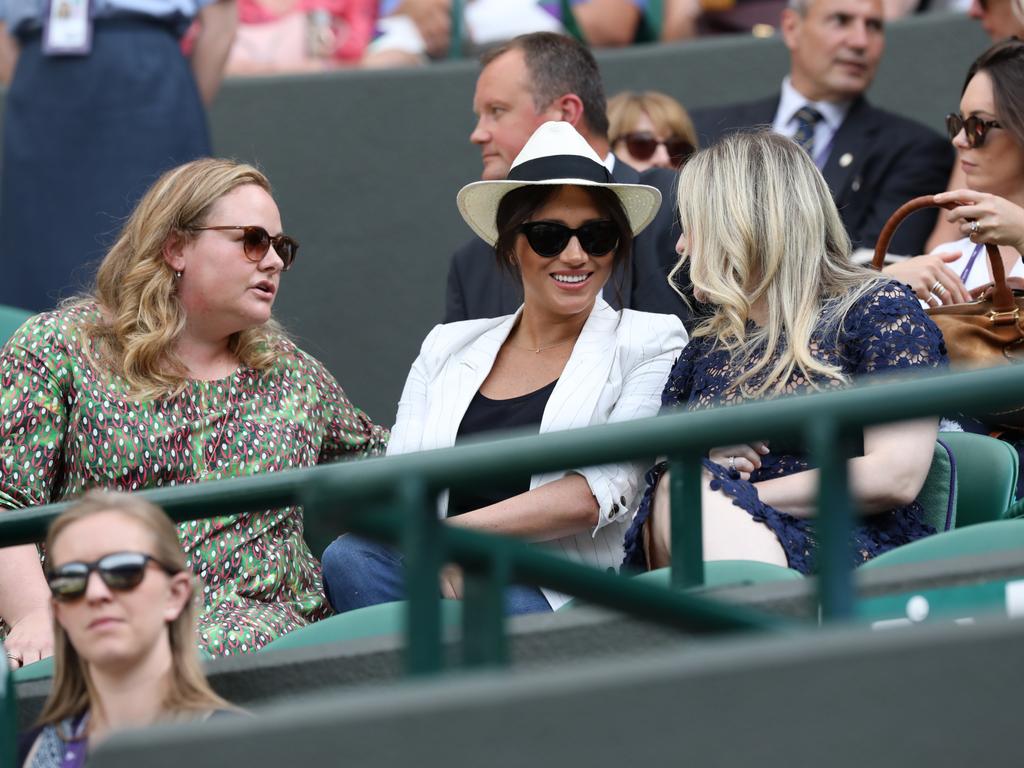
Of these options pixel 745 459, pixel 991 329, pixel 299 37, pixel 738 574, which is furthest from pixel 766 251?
pixel 299 37

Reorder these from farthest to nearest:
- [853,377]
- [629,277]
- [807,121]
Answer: [807,121], [629,277], [853,377]

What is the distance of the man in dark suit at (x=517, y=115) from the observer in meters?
5.47

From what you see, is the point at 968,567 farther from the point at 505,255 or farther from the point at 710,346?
the point at 505,255

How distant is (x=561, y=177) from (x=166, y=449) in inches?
43.1

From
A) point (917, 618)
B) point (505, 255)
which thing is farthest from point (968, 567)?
point (505, 255)

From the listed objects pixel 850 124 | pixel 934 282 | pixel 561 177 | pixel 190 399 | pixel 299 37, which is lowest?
pixel 190 399

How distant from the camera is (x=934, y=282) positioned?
455 centimetres

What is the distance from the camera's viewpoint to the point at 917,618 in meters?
2.98

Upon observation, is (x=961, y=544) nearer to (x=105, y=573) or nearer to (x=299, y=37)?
(x=105, y=573)

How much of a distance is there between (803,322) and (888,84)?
3.56m

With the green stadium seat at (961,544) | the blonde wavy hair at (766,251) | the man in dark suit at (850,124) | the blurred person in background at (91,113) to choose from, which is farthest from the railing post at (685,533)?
the blurred person in background at (91,113)

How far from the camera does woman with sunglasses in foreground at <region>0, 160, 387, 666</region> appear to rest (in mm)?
4207

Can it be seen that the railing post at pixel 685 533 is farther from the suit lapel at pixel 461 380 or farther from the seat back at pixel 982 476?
the suit lapel at pixel 461 380

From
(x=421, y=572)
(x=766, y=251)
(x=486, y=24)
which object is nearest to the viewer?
(x=421, y=572)
